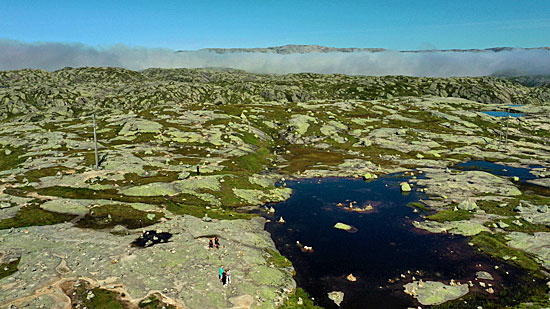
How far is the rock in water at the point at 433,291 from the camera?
37.7 metres

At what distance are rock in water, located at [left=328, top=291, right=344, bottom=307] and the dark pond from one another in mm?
593

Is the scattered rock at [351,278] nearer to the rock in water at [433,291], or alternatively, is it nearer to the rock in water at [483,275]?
the rock in water at [433,291]

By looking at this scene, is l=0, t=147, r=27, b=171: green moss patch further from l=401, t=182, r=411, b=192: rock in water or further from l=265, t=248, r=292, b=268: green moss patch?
l=401, t=182, r=411, b=192: rock in water

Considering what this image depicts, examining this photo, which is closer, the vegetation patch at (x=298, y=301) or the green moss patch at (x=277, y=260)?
the vegetation patch at (x=298, y=301)

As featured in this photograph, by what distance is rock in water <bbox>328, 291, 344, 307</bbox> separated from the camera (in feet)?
124

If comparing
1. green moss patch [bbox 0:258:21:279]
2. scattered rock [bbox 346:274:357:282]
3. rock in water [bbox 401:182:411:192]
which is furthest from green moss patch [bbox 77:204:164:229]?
rock in water [bbox 401:182:411:192]

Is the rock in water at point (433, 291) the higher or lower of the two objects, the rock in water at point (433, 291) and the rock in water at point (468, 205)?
the lower

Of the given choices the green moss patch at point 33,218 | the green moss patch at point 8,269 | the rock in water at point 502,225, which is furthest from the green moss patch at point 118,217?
the rock in water at point 502,225

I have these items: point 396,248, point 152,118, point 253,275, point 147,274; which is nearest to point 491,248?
point 396,248

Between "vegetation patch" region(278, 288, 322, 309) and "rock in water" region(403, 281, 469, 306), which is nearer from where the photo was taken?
"vegetation patch" region(278, 288, 322, 309)

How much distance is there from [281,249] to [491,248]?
114 feet

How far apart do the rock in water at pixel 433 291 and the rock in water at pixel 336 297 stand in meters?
8.55

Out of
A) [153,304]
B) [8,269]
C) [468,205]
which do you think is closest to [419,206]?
[468,205]

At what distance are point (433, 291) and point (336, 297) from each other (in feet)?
41.3
